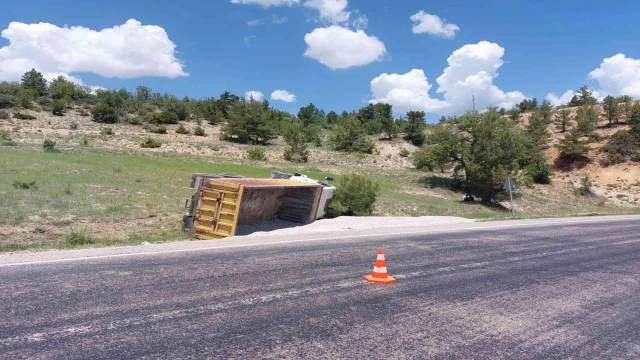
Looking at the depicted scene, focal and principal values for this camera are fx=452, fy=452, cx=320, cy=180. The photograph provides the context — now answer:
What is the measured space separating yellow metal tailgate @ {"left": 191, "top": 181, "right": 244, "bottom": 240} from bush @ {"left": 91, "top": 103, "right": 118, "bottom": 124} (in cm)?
5554

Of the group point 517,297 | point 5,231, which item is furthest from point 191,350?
point 5,231

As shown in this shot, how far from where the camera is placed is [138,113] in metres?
69.3

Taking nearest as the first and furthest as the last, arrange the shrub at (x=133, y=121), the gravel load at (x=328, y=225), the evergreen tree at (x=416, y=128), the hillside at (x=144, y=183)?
the hillside at (x=144, y=183)
the gravel load at (x=328, y=225)
the shrub at (x=133, y=121)
the evergreen tree at (x=416, y=128)

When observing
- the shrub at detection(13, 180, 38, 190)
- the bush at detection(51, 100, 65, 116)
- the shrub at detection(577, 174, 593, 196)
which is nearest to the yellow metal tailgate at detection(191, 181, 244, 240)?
the shrub at detection(13, 180, 38, 190)

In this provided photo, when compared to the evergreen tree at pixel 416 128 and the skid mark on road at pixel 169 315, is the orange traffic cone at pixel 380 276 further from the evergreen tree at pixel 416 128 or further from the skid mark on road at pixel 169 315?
the evergreen tree at pixel 416 128

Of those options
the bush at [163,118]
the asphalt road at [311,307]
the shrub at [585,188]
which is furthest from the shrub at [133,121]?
the asphalt road at [311,307]

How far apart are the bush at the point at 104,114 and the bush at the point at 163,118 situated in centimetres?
517

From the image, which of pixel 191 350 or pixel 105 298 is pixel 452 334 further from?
pixel 105 298

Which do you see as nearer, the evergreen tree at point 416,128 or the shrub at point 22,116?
the shrub at point 22,116

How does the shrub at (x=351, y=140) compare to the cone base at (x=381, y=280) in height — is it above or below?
above

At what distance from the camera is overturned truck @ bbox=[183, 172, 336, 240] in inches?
524

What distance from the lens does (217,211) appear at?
13.3 m

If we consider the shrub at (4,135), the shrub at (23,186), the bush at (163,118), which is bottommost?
the shrub at (4,135)

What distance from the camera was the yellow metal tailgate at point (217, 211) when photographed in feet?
43.3
